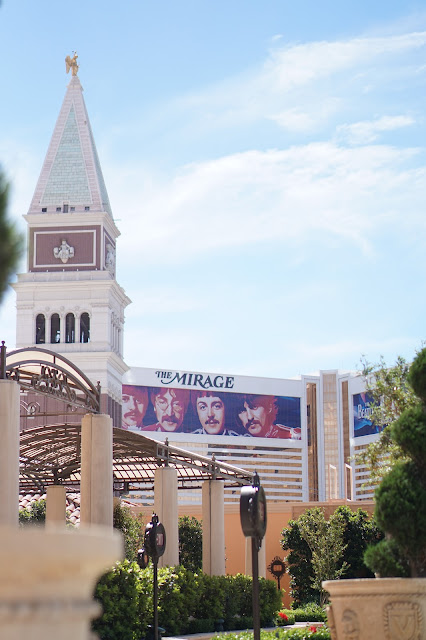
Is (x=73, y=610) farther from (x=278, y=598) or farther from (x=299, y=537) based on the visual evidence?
(x=299, y=537)

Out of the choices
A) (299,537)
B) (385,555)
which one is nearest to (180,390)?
(299,537)

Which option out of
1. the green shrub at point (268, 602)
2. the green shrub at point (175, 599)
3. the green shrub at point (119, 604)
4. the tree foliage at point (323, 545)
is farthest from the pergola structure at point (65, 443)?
the tree foliage at point (323, 545)

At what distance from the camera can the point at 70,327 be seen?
8456cm

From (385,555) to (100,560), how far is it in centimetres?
650

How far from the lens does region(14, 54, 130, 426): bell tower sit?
8269 cm

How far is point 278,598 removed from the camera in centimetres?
2561

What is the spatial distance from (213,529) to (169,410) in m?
115

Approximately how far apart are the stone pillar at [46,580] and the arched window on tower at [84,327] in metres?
81.6

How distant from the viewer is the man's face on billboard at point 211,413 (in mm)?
146000

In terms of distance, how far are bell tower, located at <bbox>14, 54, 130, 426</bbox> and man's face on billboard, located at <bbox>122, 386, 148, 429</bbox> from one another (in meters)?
52.7

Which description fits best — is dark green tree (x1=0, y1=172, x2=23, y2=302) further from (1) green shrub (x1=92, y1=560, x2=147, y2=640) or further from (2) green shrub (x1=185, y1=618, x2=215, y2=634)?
(2) green shrub (x1=185, y1=618, x2=215, y2=634)

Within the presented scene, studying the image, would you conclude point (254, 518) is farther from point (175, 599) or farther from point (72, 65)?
point (72, 65)

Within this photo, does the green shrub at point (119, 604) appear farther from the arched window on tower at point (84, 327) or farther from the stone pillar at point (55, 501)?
the arched window on tower at point (84, 327)

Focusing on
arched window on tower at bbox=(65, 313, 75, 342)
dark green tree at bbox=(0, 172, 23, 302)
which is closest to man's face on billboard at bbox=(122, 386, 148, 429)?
arched window on tower at bbox=(65, 313, 75, 342)
